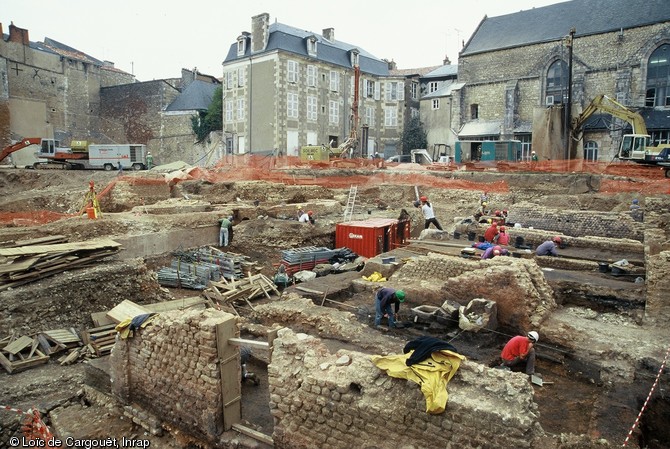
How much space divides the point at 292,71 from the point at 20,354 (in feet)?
106

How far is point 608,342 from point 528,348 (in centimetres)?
177

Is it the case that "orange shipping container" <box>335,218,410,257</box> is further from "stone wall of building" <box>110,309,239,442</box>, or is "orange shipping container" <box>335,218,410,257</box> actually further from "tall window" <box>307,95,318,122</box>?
"tall window" <box>307,95,318,122</box>

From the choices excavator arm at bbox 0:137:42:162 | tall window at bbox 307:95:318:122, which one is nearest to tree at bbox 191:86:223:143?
tall window at bbox 307:95:318:122

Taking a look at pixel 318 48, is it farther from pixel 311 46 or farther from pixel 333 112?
pixel 333 112

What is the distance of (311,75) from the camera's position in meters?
39.7

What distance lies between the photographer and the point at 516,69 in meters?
38.2

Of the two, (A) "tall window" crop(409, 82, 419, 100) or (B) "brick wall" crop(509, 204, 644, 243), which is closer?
(B) "brick wall" crop(509, 204, 644, 243)

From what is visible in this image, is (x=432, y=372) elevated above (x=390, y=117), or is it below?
below

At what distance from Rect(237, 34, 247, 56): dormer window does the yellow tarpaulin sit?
129 feet

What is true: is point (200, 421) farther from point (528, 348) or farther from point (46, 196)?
point (46, 196)

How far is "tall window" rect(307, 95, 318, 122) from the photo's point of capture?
39.8 metres

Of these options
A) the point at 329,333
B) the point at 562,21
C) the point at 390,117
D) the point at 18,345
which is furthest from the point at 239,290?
the point at 390,117

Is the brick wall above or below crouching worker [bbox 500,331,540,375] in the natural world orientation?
above

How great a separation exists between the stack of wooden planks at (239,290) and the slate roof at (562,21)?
108 feet
